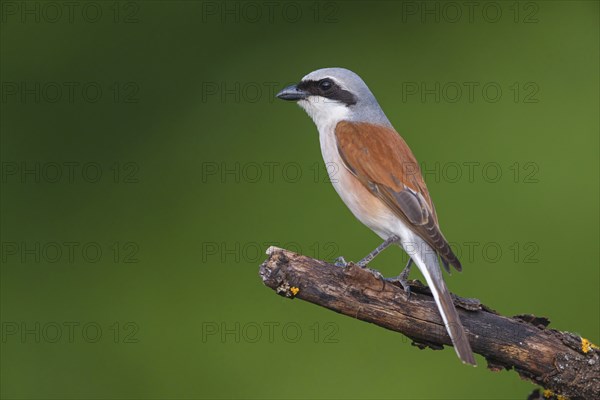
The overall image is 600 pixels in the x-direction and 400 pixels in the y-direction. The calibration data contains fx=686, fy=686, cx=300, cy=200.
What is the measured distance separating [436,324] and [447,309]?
0.08m

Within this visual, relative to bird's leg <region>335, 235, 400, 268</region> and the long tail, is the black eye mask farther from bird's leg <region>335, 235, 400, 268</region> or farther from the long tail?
the long tail

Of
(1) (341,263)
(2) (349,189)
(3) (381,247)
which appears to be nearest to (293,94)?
(2) (349,189)

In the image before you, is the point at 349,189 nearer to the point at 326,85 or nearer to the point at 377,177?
the point at 377,177

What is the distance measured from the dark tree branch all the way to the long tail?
2.2 inches

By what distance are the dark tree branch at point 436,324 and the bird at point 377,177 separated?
0.09m

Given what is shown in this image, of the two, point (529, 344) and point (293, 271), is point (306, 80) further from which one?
point (529, 344)

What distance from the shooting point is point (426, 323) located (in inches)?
95.7

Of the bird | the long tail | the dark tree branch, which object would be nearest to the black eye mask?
the bird

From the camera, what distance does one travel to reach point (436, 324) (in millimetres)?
2428

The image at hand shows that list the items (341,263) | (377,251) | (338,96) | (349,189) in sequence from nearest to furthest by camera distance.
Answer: (341,263)
(377,251)
(349,189)
(338,96)

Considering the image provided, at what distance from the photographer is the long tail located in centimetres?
232

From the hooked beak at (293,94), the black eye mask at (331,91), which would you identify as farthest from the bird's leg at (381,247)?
the hooked beak at (293,94)

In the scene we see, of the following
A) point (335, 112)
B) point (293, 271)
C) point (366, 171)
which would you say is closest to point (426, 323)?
point (293, 271)

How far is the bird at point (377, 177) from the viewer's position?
2547 mm
